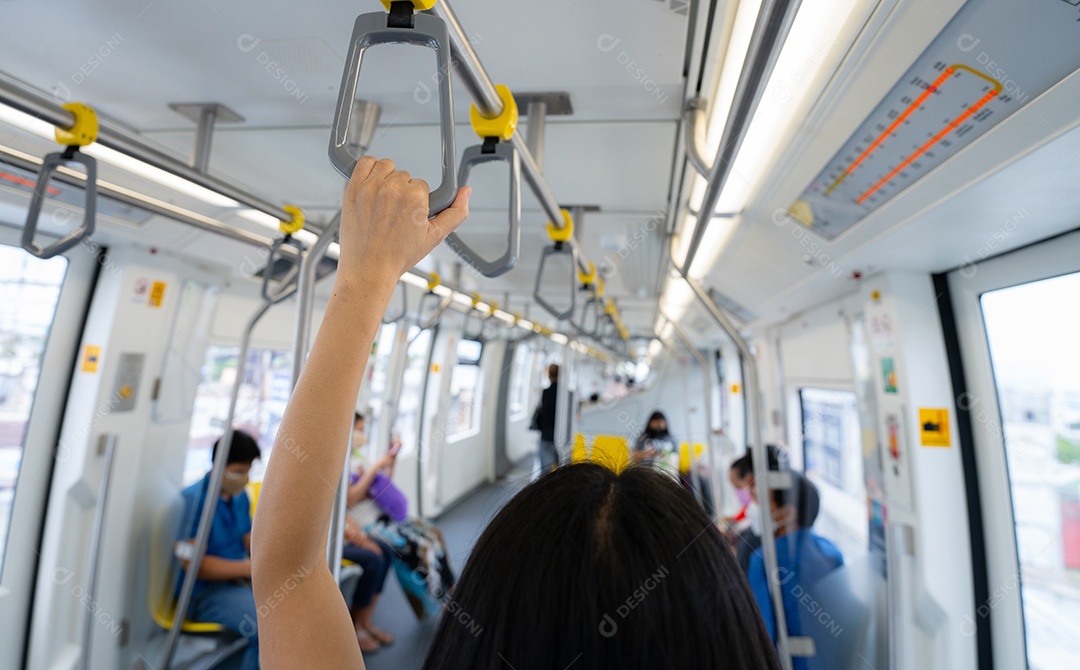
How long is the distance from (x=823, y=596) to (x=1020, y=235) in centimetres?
165

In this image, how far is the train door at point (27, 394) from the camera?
232 centimetres

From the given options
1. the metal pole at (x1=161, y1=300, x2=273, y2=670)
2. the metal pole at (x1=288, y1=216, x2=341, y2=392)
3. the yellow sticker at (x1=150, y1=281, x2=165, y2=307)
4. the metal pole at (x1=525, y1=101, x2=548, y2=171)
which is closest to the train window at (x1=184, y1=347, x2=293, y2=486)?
the yellow sticker at (x1=150, y1=281, x2=165, y2=307)

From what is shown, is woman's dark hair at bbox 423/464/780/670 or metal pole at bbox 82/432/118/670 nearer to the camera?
woman's dark hair at bbox 423/464/780/670

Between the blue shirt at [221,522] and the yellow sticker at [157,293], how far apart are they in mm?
1164

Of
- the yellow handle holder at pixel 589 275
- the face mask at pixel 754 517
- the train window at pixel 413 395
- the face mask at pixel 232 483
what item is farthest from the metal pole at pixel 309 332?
the train window at pixel 413 395

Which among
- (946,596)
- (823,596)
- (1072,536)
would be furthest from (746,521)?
(1072,536)

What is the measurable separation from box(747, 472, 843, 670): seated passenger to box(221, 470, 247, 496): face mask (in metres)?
2.99

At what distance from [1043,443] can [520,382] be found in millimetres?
8290

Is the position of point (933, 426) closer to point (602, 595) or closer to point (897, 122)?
point (897, 122)

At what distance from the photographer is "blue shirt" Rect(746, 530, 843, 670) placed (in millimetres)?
1957

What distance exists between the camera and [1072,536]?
1.61m

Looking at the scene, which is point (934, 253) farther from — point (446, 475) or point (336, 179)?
point (446, 475)

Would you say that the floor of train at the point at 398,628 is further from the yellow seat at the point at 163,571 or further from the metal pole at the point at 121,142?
the metal pole at the point at 121,142

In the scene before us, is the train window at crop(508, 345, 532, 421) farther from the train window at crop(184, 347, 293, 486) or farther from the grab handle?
the grab handle
